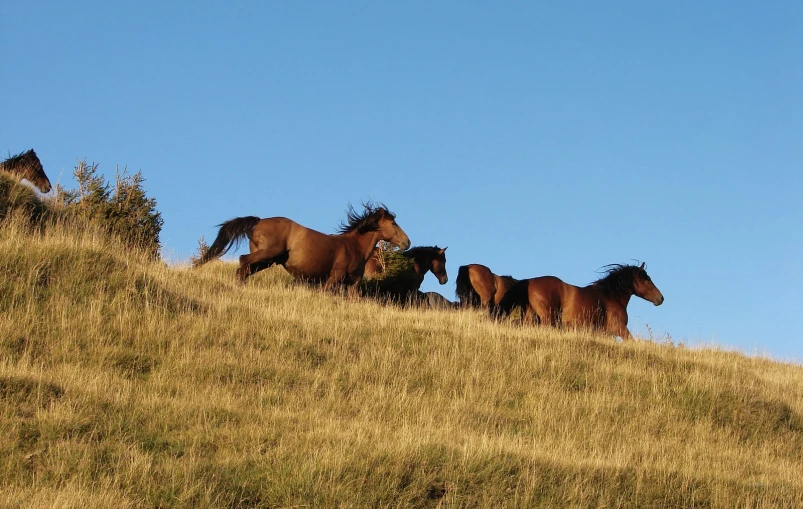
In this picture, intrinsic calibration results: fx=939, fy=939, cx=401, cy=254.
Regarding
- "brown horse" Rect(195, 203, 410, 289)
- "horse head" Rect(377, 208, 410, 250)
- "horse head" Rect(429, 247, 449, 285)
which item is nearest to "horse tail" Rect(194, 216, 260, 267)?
"brown horse" Rect(195, 203, 410, 289)

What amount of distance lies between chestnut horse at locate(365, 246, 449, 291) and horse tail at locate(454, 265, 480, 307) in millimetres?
793

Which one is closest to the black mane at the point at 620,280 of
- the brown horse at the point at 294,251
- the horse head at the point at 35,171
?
the brown horse at the point at 294,251

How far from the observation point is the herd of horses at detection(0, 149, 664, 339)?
1809 cm

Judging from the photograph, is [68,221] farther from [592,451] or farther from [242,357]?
[592,451]

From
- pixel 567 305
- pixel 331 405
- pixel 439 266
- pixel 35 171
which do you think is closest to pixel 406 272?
pixel 439 266

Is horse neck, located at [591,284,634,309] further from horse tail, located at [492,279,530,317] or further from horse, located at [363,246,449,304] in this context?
horse, located at [363,246,449,304]

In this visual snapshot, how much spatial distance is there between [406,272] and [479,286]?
175cm

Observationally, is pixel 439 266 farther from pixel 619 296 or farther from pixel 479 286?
pixel 619 296

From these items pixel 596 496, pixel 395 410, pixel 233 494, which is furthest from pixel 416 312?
pixel 233 494

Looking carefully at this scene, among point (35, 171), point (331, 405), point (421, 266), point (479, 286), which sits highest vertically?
point (35, 171)

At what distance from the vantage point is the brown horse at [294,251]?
17953 mm

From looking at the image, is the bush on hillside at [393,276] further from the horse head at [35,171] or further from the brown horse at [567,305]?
the horse head at [35,171]

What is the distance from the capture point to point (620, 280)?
19766mm

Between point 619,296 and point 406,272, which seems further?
point 406,272
